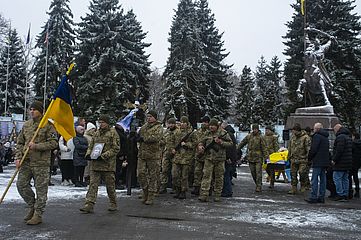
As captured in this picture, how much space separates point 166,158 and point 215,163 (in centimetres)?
189

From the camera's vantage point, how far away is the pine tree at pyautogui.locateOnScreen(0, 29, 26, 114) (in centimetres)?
4408

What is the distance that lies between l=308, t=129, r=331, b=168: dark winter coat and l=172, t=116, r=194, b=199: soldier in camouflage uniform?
9.56ft

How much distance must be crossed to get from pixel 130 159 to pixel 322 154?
4765mm

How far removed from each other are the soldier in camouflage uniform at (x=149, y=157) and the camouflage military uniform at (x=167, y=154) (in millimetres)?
1564

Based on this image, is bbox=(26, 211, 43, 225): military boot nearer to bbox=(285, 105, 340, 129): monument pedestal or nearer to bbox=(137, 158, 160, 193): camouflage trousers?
bbox=(137, 158, 160, 193): camouflage trousers

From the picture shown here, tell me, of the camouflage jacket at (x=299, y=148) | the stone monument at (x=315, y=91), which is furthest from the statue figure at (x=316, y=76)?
the camouflage jacket at (x=299, y=148)

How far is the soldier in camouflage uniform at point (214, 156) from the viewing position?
33.7ft

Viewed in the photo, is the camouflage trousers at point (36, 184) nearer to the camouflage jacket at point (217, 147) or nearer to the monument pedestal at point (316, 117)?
the camouflage jacket at point (217, 147)

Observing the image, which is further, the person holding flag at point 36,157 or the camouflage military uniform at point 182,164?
the camouflage military uniform at point 182,164

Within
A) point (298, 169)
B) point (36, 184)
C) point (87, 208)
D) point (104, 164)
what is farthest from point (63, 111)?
point (298, 169)

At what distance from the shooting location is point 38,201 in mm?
7195

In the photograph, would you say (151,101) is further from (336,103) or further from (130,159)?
(130,159)

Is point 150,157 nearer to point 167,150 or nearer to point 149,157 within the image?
point 149,157

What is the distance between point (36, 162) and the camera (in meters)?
7.22
